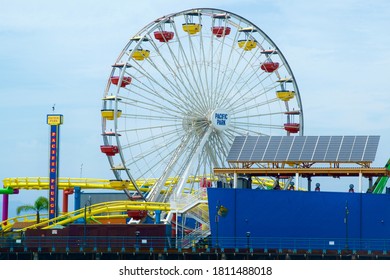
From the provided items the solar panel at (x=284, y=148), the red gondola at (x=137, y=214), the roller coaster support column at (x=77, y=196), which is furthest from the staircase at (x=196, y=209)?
the roller coaster support column at (x=77, y=196)

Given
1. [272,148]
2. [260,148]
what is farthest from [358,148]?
[260,148]

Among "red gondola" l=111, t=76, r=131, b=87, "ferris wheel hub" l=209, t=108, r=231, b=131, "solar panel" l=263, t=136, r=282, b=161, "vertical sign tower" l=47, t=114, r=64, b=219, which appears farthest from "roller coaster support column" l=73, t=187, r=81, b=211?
"solar panel" l=263, t=136, r=282, b=161

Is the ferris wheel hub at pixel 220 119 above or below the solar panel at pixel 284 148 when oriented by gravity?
A: above

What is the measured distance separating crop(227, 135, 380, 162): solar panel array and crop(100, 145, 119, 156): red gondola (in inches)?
403

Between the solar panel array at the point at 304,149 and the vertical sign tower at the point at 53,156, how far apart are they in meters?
16.1

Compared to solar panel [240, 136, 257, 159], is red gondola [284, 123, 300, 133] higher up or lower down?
higher up

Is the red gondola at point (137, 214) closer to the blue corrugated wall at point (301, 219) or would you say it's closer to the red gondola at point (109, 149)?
the red gondola at point (109, 149)

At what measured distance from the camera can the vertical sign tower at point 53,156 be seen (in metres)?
110

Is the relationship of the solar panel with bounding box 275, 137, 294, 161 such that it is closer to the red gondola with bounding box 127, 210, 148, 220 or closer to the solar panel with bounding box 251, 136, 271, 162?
the solar panel with bounding box 251, 136, 271, 162

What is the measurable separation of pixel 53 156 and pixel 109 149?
577 centimetres

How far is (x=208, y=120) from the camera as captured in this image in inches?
4281

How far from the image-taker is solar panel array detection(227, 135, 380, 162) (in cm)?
9906

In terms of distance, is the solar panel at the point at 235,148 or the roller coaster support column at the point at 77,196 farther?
the roller coaster support column at the point at 77,196

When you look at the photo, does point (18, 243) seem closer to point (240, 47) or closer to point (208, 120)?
point (208, 120)
